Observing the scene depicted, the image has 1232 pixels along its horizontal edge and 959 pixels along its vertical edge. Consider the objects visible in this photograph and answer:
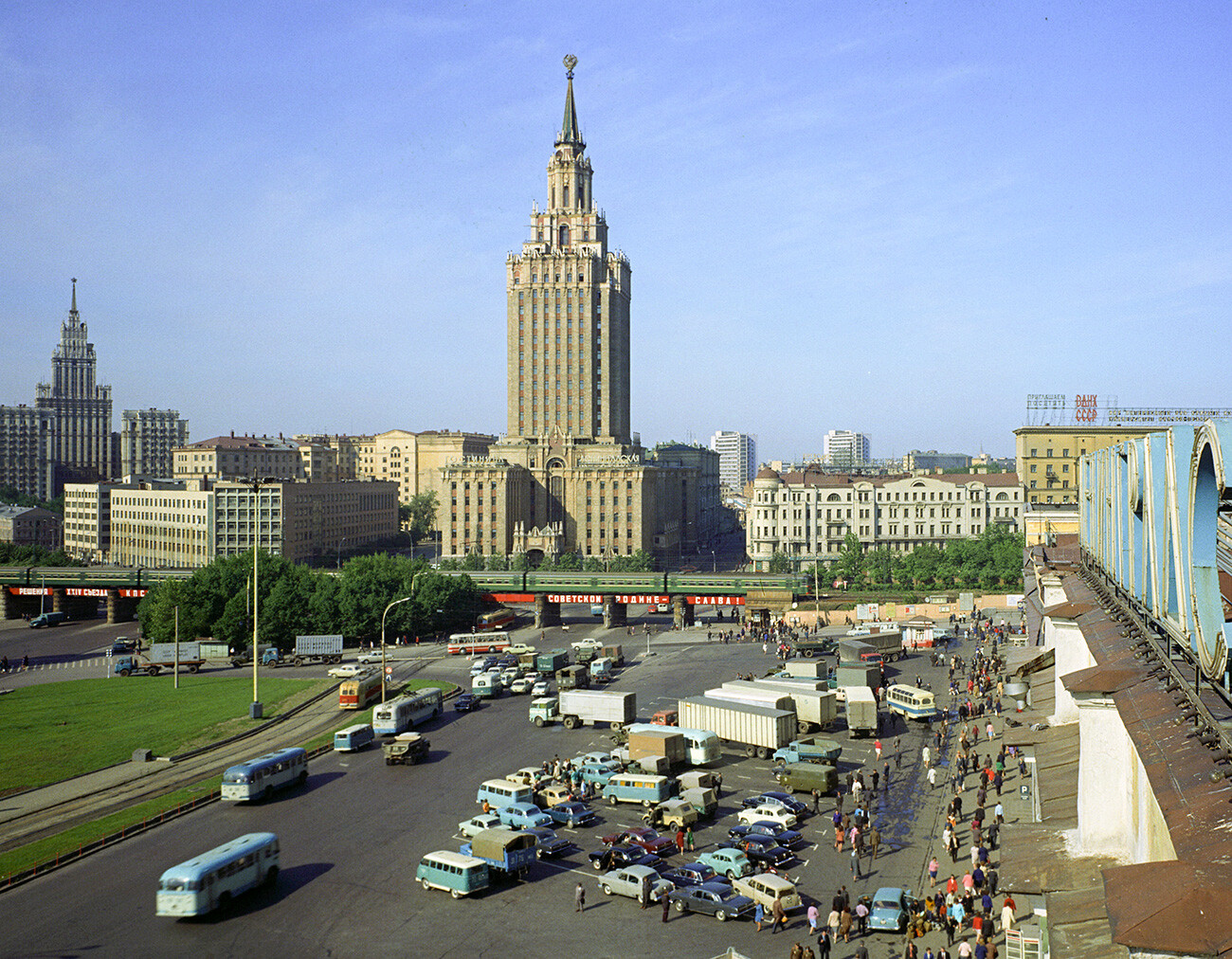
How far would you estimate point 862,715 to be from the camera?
52.0 m

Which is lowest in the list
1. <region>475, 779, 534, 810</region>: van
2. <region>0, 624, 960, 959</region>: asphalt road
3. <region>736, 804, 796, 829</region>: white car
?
<region>0, 624, 960, 959</region>: asphalt road

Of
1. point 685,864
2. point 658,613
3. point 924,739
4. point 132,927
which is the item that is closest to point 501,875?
point 685,864

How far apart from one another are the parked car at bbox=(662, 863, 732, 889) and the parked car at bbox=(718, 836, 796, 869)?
1659 millimetres

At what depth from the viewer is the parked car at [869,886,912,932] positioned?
94.9ft

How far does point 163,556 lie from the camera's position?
492ft

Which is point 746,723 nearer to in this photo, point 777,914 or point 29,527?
point 777,914

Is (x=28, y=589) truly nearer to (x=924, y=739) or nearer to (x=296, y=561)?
(x=296, y=561)

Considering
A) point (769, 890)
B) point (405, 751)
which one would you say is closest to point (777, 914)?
point (769, 890)

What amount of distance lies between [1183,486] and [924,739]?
35.7 meters

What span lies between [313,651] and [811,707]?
43.5m

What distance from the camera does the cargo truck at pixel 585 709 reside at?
5416 centimetres

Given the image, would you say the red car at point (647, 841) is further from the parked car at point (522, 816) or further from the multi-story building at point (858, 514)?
the multi-story building at point (858, 514)

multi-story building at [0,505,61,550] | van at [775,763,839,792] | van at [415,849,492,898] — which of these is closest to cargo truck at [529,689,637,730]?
van at [775,763,839,792]

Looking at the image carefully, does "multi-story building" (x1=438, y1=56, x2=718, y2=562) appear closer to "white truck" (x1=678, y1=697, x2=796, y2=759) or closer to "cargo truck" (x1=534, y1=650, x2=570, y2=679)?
"cargo truck" (x1=534, y1=650, x2=570, y2=679)
